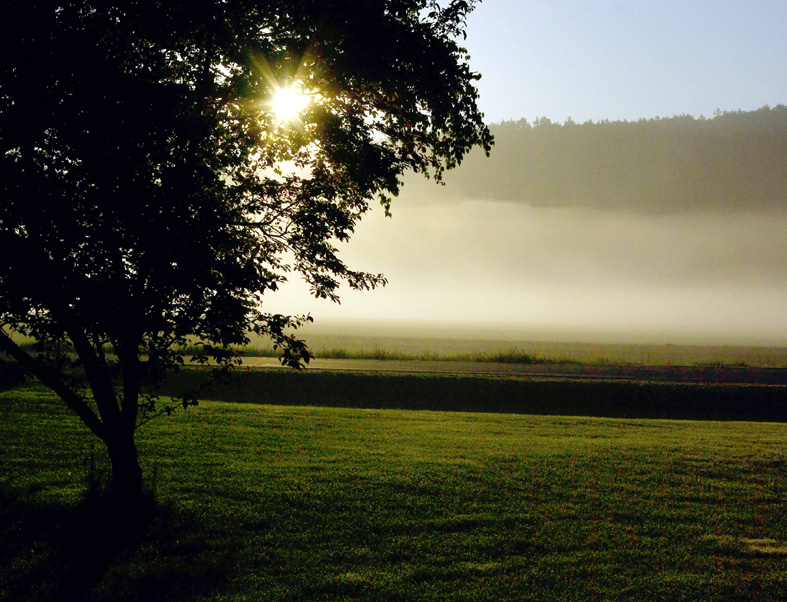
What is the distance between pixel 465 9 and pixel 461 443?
29.7ft

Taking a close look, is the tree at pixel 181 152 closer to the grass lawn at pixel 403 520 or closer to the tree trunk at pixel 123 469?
the tree trunk at pixel 123 469

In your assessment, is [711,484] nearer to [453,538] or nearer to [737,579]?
[737,579]

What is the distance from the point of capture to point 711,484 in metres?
10.9

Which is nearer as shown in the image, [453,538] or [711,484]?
[453,538]

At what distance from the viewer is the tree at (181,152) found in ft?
23.2

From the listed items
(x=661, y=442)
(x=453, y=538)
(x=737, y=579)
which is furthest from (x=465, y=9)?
(x=661, y=442)

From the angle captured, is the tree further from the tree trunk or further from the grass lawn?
the grass lawn

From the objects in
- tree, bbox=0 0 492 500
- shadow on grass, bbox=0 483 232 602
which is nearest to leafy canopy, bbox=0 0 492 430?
tree, bbox=0 0 492 500

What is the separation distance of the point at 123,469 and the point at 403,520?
12.5ft

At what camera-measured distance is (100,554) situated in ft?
25.0

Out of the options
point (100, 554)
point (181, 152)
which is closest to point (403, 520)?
point (100, 554)

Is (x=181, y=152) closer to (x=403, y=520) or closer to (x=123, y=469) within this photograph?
(x=123, y=469)

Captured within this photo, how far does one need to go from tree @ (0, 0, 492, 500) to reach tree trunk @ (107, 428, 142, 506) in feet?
0.08

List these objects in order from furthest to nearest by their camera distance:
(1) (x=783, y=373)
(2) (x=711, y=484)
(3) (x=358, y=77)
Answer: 1. (1) (x=783, y=373)
2. (2) (x=711, y=484)
3. (3) (x=358, y=77)
